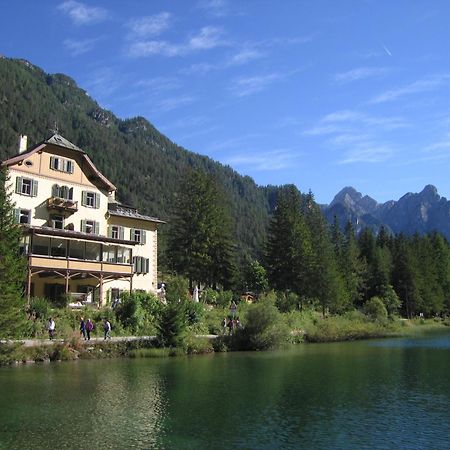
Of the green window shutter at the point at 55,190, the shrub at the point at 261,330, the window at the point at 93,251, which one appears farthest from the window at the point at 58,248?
the shrub at the point at 261,330

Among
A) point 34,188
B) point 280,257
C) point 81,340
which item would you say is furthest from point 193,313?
point 280,257

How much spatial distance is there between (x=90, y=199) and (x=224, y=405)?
107ft

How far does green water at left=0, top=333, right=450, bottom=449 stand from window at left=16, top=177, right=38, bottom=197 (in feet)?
60.4

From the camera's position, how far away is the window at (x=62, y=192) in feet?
148

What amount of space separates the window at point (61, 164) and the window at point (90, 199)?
2.47m

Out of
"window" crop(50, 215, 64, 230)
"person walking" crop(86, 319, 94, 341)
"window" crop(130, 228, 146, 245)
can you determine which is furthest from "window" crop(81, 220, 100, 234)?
"person walking" crop(86, 319, 94, 341)

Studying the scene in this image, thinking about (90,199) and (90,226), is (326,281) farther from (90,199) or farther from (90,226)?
(90,199)

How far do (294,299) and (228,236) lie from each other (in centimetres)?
1135

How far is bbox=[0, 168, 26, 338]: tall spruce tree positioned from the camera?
28469mm

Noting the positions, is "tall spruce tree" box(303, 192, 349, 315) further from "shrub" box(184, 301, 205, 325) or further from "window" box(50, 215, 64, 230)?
"window" box(50, 215, 64, 230)

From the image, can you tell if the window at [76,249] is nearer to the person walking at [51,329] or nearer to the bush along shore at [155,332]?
Answer: the bush along shore at [155,332]

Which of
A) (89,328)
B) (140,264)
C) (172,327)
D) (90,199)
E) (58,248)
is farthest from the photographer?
(140,264)

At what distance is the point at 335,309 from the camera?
69.5 m

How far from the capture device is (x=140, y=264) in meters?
50.9
